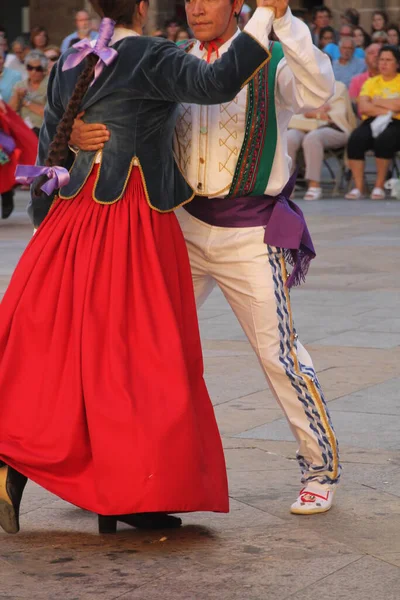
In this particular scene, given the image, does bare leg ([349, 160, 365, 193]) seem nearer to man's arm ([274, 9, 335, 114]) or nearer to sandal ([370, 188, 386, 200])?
sandal ([370, 188, 386, 200])

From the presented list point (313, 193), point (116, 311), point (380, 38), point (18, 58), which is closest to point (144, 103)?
point (116, 311)

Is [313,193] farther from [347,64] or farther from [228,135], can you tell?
[228,135]

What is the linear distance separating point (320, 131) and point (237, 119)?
11.0 meters

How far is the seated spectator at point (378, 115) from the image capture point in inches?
570

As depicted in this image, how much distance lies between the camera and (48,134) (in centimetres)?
420

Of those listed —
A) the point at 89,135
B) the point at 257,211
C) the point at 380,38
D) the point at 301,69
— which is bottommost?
the point at 380,38

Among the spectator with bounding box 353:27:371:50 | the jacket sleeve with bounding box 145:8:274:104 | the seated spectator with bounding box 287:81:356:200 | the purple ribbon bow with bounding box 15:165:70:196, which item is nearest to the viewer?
the jacket sleeve with bounding box 145:8:274:104

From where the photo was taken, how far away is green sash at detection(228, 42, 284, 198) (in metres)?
4.15

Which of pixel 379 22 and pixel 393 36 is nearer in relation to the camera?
pixel 393 36

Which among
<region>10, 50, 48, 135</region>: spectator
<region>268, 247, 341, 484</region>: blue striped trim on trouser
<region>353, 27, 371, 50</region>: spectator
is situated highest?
<region>268, 247, 341, 484</region>: blue striped trim on trouser

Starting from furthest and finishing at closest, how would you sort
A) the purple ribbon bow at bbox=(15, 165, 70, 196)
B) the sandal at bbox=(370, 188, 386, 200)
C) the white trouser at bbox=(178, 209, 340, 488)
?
1. the sandal at bbox=(370, 188, 386, 200)
2. the white trouser at bbox=(178, 209, 340, 488)
3. the purple ribbon bow at bbox=(15, 165, 70, 196)

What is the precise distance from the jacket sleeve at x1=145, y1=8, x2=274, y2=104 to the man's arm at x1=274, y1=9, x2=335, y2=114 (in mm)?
68

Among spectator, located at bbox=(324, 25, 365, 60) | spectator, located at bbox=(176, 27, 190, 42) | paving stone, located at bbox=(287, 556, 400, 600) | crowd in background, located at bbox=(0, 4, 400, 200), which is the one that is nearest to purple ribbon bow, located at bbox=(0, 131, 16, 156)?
crowd in background, located at bbox=(0, 4, 400, 200)

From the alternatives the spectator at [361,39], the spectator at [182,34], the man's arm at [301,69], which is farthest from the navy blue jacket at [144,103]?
the spectator at [361,39]
